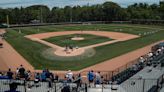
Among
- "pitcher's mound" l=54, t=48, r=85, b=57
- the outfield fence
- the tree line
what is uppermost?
the tree line

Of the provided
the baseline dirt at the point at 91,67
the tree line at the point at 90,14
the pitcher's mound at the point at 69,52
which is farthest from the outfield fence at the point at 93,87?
the tree line at the point at 90,14

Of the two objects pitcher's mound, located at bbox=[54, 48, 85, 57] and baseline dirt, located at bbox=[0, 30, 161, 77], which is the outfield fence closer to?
baseline dirt, located at bbox=[0, 30, 161, 77]

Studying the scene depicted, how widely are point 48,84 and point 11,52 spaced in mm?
25958

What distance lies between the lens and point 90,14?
106812mm

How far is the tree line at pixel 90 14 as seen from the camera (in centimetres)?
10304

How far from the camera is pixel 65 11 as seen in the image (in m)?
117

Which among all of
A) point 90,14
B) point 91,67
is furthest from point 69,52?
point 90,14

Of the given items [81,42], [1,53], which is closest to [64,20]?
[81,42]

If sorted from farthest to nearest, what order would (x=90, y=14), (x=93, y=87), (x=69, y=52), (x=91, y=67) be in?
1. (x=90, y=14)
2. (x=69, y=52)
3. (x=91, y=67)
4. (x=93, y=87)

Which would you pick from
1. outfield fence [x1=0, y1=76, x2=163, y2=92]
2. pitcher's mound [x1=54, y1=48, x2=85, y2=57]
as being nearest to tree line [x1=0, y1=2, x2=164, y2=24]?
pitcher's mound [x1=54, y1=48, x2=85, y2=57]

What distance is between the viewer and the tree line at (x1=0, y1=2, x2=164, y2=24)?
103037 millimetres

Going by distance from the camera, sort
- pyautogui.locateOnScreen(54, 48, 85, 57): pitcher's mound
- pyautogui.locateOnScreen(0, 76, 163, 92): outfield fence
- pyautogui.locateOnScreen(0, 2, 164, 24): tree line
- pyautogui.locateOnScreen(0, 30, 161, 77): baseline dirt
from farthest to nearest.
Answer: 1. pyautogui.locateOnScreen(0, 2, 164, 24): tree line
2. pyautogui.locateOnScreen(54, 48, 85, 57): pitcher's mound
3. pyautogui.locateOnScreen(0, 30, 161, 77): baseline dirt
4. pyautogui.locateOnScreen(0, 76, 163, 92): outfield fence

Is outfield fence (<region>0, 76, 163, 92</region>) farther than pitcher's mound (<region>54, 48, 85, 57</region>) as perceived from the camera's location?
No

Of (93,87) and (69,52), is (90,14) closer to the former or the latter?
(69,52)
